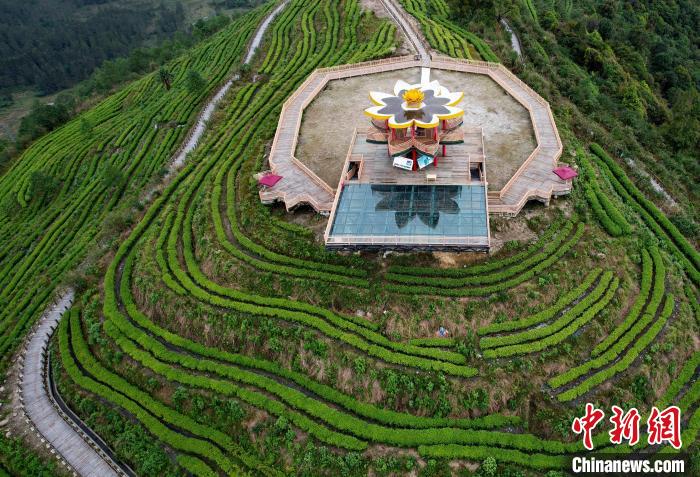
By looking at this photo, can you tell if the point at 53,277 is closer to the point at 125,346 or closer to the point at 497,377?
the point at 125,346

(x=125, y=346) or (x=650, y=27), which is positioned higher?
(x=125, y=346)

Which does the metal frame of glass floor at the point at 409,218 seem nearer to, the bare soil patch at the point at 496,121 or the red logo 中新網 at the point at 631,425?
the bare soil patch at the point at 496,121

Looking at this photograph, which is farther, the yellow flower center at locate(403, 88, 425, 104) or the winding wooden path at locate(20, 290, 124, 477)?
the yellow flower center at locate(403, 88, 425, 104)

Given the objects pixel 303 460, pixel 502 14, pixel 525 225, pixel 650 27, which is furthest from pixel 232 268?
pixel 650 27

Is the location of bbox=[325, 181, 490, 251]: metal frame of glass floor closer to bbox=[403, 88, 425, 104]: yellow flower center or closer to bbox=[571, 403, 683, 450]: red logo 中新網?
bbox=[403, 88, 425, 104]: yellow flower center

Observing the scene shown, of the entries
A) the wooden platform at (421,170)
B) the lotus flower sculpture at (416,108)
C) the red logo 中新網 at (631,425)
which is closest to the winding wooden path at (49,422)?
the wooden platform at (421,170)

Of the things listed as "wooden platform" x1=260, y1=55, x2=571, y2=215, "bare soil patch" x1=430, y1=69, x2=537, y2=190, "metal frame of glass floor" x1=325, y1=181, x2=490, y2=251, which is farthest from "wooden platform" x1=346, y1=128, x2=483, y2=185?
"bare soil patch" x1=430, y1=69, x2=537, y2=190
